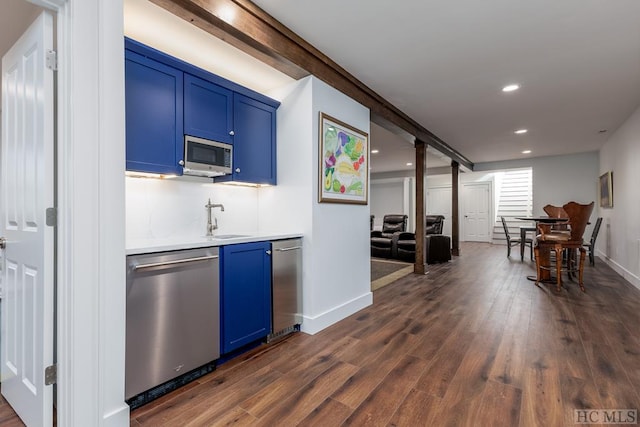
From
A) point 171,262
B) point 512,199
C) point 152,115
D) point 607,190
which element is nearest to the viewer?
point 171,262

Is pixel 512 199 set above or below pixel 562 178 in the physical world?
below

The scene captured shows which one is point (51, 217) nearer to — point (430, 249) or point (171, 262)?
point (171, 262)

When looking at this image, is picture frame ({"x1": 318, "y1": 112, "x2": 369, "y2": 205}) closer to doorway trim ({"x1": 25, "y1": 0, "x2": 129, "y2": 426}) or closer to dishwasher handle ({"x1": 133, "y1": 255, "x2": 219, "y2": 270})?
dishwasher handle ({"x1": 133, "y1": 255, "x2": 219, "y2": 270})

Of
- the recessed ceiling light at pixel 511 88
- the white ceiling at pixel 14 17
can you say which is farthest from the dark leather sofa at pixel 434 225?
the white ceiling at pixel 14 17

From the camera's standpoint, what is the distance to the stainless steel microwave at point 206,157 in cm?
221

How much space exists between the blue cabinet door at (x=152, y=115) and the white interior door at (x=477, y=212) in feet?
36.1

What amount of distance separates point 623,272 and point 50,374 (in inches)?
272

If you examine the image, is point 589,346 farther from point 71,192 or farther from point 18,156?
point 18,156

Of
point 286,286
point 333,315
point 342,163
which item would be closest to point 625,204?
point 342,163

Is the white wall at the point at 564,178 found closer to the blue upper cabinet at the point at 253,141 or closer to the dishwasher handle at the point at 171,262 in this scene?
the blue upper cabinet at the point at 253,141

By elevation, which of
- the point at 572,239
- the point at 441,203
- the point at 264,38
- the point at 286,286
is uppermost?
the point at 264,38

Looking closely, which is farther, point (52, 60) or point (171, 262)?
point (171, 262)

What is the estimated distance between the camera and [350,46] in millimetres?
2619

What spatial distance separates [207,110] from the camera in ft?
7.65
